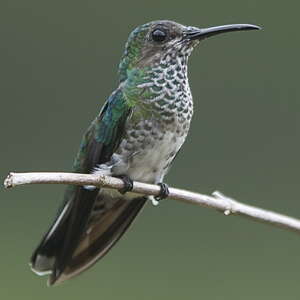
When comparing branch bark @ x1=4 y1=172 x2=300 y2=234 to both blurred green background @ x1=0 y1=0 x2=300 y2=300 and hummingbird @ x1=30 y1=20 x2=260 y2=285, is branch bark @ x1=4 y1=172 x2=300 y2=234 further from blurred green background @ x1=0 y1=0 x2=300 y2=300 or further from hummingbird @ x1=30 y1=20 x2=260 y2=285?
blurred green background @ x1=0 y1=0 x2=300 y2=300

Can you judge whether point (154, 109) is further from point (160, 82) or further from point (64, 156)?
point (64, 156)

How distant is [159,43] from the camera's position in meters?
4.41

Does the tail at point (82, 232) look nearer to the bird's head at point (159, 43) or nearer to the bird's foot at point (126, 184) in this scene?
the bird's foot at point (126, 184)

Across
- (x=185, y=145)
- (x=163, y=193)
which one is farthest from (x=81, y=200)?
(x=185, y=145)

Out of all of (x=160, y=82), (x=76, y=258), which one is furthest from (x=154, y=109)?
(x=76, y=258)

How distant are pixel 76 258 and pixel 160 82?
3.06 feet

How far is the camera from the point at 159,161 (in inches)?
167

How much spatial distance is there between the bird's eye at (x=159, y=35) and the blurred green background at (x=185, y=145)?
7.28 ft

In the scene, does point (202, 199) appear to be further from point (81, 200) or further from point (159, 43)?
point (159, 43)

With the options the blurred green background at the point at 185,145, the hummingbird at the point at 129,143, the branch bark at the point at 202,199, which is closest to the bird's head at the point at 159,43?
the hummingbird at the point at 129,143

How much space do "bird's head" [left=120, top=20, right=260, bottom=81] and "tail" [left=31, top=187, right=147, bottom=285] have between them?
0.61 metres

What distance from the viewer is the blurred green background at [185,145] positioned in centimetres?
641

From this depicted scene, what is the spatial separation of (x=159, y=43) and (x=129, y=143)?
525 millimetres

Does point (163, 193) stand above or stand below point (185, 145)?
below
